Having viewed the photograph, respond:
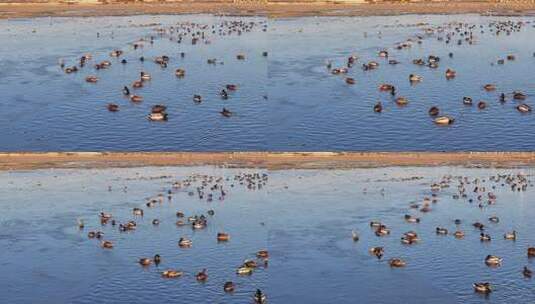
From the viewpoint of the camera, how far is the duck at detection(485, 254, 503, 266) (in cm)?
6450

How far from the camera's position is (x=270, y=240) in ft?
225

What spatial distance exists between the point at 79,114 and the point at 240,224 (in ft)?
57.4

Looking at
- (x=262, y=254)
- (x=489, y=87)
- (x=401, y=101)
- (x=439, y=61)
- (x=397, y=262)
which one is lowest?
(x=397, y=262)

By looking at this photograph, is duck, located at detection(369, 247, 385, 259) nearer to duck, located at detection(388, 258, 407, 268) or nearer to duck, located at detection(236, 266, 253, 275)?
duck, located at detection(388, 258, 407, 268)

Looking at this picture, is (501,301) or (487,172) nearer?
(501,301)

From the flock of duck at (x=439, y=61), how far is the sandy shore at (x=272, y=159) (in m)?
3.19

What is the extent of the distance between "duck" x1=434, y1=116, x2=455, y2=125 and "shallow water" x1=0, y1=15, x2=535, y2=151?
0.51 meters

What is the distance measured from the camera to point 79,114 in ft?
278

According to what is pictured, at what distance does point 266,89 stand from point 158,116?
27.3ft

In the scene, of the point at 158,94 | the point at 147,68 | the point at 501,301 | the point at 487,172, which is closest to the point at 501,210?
the point at 487,172

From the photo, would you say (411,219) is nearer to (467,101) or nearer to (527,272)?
(527,272)

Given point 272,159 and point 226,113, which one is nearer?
point 272,159

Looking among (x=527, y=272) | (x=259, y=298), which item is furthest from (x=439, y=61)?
(x=259, y=298)

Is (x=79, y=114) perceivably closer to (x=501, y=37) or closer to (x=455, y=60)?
(x=455, y=60)
